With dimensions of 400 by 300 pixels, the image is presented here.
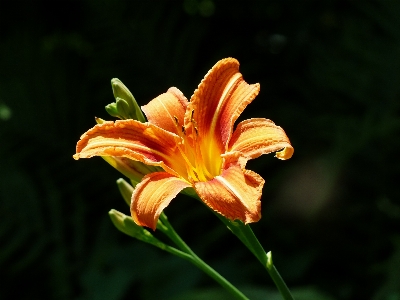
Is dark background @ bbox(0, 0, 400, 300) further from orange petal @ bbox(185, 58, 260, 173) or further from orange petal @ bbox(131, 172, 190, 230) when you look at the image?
orange petal @ bbox(131, 172, 190, 230)

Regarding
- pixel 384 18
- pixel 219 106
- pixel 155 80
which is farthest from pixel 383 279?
pixel 219 106

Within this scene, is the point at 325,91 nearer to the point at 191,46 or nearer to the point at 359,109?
the point at 359,109

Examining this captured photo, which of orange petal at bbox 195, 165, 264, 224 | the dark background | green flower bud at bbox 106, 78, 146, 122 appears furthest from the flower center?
the dark background

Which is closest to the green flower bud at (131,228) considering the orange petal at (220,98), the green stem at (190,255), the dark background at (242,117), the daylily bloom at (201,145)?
the green stem at (190,255)

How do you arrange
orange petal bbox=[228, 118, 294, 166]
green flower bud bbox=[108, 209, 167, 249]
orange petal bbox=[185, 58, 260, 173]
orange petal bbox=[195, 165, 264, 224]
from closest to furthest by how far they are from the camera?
orange petal bbox=[195, 165, 264, 224] → orange petal bbox=[228, 118, 294, 166] → orange petal bbox=[185, 58, 260, 173] → green flower bud bbox=[108, 209, 167, 249]

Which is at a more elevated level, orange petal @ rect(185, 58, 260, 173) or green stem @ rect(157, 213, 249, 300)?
orange petal @ rect(185, 58, 260, 173)

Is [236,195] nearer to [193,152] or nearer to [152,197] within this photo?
[152,197]

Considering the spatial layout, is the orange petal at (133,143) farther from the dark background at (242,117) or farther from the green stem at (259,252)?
the dark background at (242,117)
